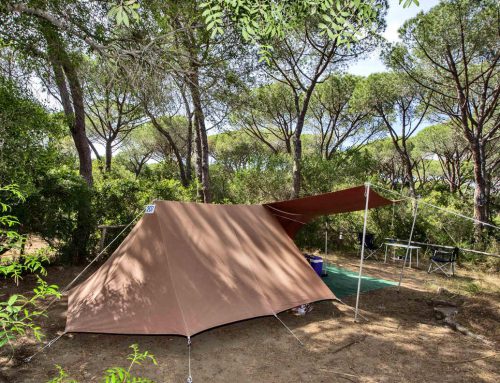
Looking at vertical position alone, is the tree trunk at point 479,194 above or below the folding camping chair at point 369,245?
above

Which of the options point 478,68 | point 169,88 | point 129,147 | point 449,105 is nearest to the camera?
point 169,88

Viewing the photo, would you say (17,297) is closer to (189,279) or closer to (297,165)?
(189,279)

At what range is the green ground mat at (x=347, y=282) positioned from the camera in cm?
616

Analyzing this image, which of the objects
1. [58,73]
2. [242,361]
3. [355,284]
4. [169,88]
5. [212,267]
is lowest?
[242,361]

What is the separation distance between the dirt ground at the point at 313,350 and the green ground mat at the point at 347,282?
0.85m

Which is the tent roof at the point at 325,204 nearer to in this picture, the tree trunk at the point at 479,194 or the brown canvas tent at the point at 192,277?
the brown canvas tent at the point at 192,277

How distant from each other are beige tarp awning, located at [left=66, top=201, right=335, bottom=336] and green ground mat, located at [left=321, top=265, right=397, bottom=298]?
1388 millimetres

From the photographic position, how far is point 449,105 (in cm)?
1222

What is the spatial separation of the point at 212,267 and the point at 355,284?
3513mm

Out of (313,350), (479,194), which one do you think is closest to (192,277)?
(313,350)

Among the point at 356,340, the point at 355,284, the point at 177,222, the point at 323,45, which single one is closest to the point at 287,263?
the point at 356,340

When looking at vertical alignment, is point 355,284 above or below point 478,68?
below

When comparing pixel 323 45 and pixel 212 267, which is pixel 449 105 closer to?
pixel 323 45

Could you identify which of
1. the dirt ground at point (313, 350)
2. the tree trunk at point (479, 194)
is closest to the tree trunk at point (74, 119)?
the dirt ground at point (313, 350)
